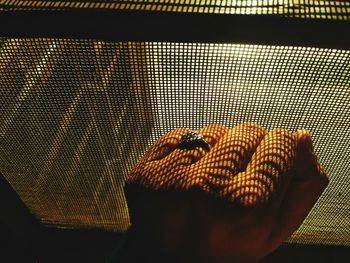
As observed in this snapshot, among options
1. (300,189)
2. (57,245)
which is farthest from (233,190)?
(57,245)

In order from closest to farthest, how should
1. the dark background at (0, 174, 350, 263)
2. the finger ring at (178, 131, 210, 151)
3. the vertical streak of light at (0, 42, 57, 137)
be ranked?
the finger ring at (178, 131, 210, 151) < the vertical streak of light at (0, 42, 57, 137) < the dark background at (0, 174, 350, 263)

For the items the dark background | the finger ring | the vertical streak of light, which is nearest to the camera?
the finger ring

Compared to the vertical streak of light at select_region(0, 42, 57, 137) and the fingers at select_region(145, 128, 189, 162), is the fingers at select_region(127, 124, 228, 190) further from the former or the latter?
the vertical streak of light at select_region(0, 42, 57, 137)

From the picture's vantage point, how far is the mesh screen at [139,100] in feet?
3.20

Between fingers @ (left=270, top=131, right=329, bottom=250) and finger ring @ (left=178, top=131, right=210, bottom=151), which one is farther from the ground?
finger ring @ (left=178, top=131, right=210, bottom=151)

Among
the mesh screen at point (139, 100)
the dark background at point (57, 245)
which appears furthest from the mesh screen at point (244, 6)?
the dark background at point (57, 245)

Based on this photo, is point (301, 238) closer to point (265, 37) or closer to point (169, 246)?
point (169, 246)

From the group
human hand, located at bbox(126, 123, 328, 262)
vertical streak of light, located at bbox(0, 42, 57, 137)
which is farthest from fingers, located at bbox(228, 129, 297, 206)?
vertical streak of light, located at bbox(0, 42, 57, 137)

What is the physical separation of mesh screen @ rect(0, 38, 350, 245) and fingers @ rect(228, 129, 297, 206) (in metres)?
0.26

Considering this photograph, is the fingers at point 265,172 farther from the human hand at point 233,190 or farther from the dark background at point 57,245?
the dark background at point 57,245

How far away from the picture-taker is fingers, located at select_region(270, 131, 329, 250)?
82cm

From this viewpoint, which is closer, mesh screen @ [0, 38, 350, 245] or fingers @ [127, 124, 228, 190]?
fingers @ [127, 124, 228, 190]

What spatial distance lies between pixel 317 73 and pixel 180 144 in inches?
19.0

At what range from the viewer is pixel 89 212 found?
1805 millimetres
